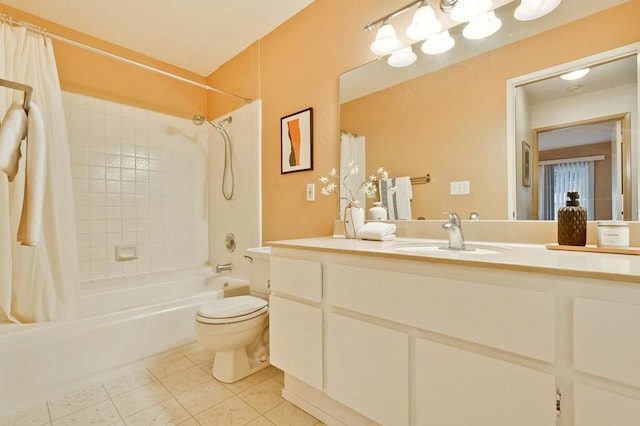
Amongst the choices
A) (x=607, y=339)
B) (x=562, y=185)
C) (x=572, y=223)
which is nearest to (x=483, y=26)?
(x=562, y=185)

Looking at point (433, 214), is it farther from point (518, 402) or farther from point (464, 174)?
point (518, 402)

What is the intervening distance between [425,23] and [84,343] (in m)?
2.42

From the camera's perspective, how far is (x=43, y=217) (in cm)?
169

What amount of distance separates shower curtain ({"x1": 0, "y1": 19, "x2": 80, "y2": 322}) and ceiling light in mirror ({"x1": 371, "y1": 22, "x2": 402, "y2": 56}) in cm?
197

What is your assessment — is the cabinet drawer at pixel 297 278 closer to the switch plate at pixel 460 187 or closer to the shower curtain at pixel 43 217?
the switch plate at pixel 460 187

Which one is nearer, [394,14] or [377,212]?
[394,14]

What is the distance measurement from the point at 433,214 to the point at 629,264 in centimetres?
77

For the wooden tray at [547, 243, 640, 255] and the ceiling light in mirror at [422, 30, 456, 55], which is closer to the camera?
the wooden tray at [547, 243, 640, 255]

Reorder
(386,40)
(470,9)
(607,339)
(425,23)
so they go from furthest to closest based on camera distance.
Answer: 1. (386,40)
2. (425,23)
3. (470,9)
4. (607,339)

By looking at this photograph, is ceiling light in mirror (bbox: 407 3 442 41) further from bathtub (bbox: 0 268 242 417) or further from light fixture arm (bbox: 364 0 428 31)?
bathtub (bbox: 0 268 242 417)

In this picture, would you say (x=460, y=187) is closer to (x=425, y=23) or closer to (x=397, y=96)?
(x=397, y=96)

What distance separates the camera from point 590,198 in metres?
1.09

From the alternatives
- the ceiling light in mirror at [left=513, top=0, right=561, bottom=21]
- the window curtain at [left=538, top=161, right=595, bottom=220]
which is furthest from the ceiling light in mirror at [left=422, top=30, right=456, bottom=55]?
the window curtain at [left=538, top=161, right=595, bottom=220]

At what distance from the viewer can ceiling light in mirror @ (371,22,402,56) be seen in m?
1.51
